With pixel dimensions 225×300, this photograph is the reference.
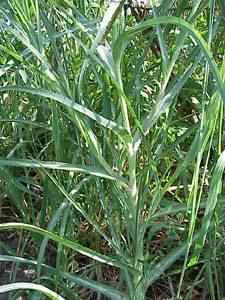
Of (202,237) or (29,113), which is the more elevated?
(29,113)

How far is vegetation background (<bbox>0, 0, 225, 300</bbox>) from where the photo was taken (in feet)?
2.77

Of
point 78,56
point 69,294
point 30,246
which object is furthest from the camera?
point 30,246

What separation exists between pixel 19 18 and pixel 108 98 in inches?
6.8

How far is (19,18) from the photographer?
2.92 ft

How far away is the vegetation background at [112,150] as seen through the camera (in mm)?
845

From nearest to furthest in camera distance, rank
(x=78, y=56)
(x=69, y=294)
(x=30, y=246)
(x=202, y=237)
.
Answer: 1. (x=202, y=237)
2. (x=69, y=294)
3. (x=78, y=56)
4. (x=30, y=246)

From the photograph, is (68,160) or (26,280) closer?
(68,160)

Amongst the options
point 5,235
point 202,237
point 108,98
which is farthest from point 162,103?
point 5,235

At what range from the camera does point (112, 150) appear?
97cm

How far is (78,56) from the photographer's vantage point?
3.82 feet

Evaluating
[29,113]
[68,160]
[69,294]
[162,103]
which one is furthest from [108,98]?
[29,113]

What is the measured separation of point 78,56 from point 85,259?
1.29 feet

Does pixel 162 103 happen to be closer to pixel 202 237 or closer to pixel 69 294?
pixel 202 237

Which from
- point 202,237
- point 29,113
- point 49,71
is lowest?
point 202,237
